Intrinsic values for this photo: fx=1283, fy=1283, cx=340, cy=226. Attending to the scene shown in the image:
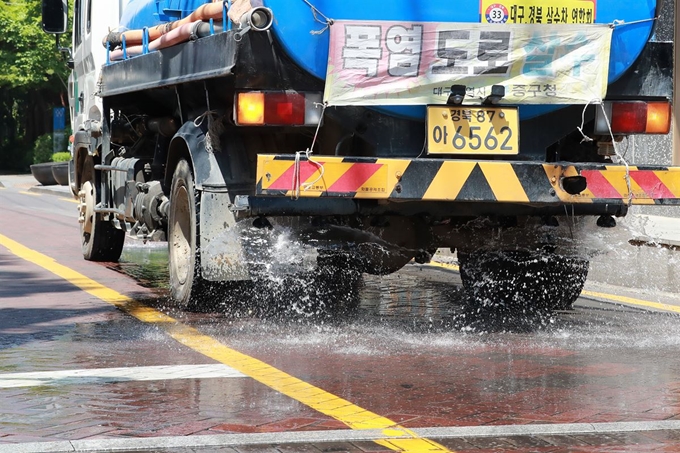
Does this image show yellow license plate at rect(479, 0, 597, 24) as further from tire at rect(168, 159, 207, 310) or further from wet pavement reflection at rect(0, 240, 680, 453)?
tire at rect(168, 159, 207, 310)

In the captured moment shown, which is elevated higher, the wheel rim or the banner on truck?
the banner on truck

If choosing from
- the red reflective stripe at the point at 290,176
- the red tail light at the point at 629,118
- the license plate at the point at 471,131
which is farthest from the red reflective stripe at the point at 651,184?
the red reflective stripe at the point at 290,176

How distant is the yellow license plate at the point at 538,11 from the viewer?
7645 millimetres

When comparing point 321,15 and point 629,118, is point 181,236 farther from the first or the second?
point 629,118

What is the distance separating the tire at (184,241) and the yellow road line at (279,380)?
218mm

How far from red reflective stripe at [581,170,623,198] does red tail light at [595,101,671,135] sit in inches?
17.4

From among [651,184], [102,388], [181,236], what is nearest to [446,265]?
[181,236]

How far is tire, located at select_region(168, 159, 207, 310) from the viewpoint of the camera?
27.7 ft

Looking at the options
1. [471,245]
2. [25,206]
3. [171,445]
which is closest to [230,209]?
[471,245]

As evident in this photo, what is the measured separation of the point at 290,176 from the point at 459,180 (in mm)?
991

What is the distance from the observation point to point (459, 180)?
24.6 ft

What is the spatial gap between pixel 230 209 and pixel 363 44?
1.39 meters

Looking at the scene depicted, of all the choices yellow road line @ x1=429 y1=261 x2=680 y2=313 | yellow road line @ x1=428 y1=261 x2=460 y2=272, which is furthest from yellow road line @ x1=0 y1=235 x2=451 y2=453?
yellow road line @ x1=428 y1=261 x2=460 y2=272

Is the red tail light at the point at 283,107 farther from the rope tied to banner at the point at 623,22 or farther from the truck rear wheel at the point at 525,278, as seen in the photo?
the truck rear wheel at the point at 525,278
